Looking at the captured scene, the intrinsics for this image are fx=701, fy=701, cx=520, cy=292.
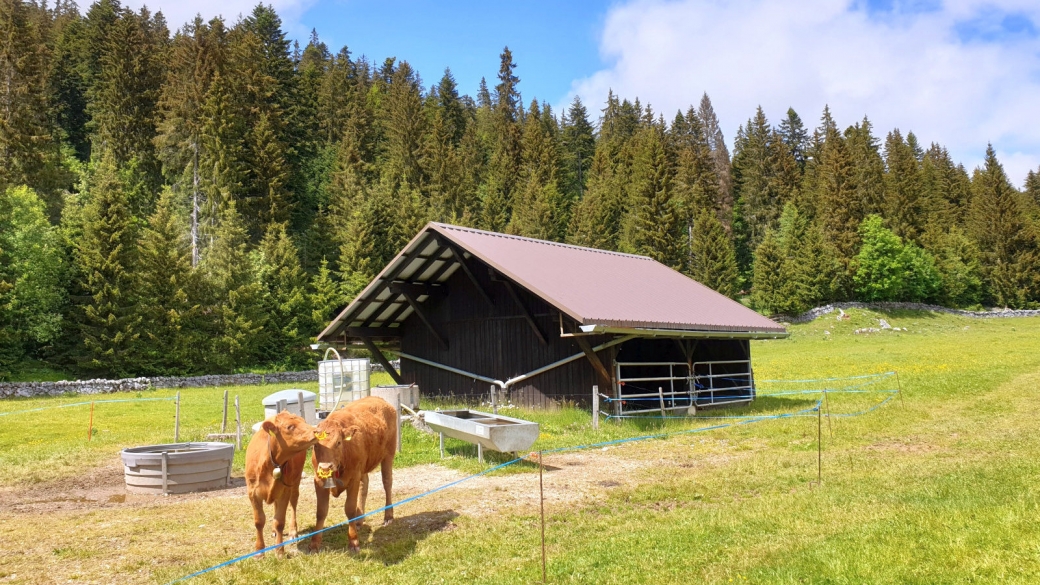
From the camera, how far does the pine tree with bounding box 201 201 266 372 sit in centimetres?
4088

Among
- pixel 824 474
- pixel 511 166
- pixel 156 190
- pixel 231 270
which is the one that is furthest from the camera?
pixel 511 166

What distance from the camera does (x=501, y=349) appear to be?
21109mm

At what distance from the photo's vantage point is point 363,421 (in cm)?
848

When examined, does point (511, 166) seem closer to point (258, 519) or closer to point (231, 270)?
point (231, 270)

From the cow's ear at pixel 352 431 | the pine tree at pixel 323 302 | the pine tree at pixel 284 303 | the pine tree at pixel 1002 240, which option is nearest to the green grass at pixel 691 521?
the cow's ear at pixel 352 431

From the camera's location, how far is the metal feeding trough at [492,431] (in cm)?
1173

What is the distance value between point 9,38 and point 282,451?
187 ft

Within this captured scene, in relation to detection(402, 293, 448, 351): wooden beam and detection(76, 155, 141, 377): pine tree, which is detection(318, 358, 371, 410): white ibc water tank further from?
detection(76, 155, 141, 377): pine tree

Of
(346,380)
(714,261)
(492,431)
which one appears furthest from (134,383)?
(714,261)

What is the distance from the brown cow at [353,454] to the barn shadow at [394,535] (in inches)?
6.3

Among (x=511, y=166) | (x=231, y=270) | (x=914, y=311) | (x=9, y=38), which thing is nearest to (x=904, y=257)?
(x=914, y=311)

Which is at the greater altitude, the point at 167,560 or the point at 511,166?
the point at 511,166

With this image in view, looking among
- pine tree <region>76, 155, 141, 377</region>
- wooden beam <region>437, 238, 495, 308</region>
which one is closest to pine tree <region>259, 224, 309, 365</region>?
pine tree <region>76, 155, 141, 377</region>

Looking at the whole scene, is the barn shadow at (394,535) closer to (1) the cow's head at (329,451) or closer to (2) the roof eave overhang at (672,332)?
(1) the cow's head at (329,451)
